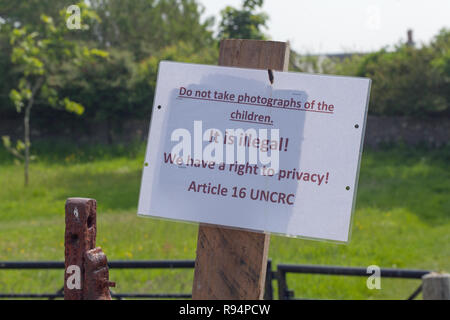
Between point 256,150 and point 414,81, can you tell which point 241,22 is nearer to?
point 414,81

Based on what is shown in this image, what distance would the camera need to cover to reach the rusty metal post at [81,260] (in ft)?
5.62

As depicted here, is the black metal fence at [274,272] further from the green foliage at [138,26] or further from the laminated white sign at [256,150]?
the green foliage at [138,26]

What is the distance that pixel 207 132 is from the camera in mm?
1919

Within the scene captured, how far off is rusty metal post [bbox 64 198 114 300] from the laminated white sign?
0.27 m

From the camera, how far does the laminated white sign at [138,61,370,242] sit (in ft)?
6.05

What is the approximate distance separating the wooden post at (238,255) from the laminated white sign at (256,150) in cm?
5

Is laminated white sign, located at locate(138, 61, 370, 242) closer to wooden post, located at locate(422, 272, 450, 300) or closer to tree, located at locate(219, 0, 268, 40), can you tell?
wooden post, located at locate(422, 272, 450, 300)

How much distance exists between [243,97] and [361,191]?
415 inches

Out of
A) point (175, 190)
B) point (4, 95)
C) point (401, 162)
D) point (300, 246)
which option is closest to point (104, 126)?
point (4, 95)

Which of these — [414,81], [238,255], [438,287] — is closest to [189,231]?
[438,287]

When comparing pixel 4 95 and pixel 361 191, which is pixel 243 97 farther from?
pixel 4 95

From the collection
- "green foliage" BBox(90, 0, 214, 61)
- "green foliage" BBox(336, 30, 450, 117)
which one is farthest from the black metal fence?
"green foliage" BBox(90, 0, 214, 61)

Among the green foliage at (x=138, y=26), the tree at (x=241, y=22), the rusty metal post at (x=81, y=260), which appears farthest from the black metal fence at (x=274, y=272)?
the green foliage at (x=138, y=26)

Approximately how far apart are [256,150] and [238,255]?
1.19ft
